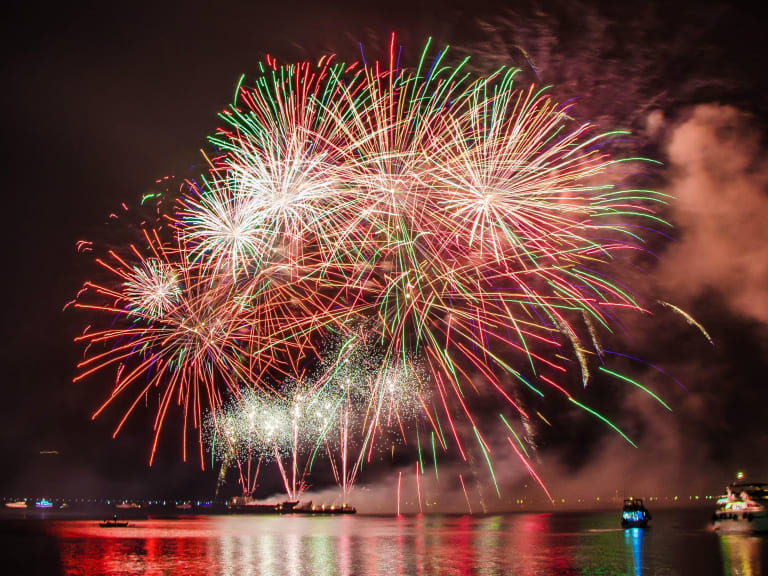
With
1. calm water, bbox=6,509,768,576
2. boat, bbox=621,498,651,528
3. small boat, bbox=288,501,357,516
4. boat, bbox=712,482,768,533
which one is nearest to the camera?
calm water, bbox=6,509,768,576

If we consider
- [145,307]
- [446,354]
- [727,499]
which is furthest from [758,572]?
[727,499]

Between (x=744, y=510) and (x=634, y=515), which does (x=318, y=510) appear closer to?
(x=634, y=515)

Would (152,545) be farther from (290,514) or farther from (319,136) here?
(290,514)

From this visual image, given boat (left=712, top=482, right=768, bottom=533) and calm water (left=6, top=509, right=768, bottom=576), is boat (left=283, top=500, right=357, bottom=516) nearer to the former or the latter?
boat (left=712, top=482, right=768, bottom=533)

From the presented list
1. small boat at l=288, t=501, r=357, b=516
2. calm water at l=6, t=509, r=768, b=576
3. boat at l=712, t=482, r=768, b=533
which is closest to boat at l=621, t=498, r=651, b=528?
boat at l=712, t=482, r=768, b=533

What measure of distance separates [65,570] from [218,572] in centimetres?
754

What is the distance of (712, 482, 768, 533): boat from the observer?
58438 millimetres

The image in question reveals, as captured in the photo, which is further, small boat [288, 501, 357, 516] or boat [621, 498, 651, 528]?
small boat [288, 501, 357, 516]

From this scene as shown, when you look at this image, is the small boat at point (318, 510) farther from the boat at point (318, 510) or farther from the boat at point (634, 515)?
the boat at point (634, 515)

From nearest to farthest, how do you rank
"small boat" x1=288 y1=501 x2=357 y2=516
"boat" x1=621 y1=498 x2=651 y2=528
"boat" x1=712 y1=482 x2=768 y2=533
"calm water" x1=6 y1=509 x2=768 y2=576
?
"calm water" x1=6 y1=509 x2=768 y2=576 < "boat" x1=712 y1=482 x2=768 y2=533 < "boat" x1=621 y1=498 x2=651 y2=528 < "small boat" x1=288 y1=501 x2=357 y2=516

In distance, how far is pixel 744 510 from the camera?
60312 mm

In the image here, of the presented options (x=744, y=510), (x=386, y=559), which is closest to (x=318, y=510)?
(x=744, y=510)

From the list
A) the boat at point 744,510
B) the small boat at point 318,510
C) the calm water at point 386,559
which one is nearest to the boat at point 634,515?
the boat at point 744,510

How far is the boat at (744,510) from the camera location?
58438 millimetres
